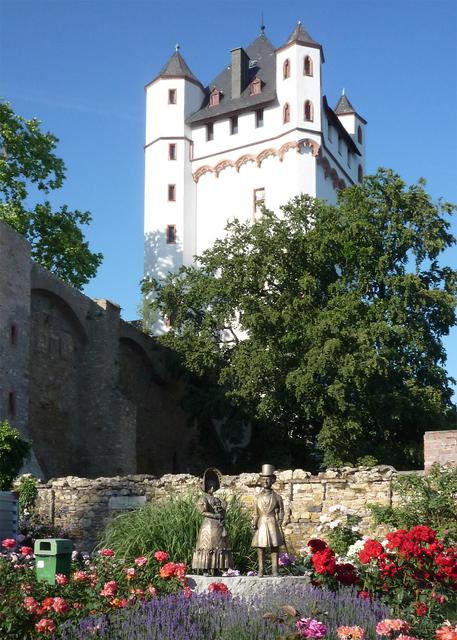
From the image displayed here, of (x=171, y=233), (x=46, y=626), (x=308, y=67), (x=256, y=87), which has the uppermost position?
(x=308, y=67)

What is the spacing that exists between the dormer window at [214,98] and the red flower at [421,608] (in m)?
35.8

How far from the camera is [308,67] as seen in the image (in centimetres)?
4016

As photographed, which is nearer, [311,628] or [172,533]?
[311,628]

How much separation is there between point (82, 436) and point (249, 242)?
7311 mm

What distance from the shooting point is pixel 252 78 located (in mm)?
42969

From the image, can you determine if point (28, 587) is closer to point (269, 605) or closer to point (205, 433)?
point (269, 605)

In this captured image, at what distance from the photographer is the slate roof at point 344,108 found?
157 feet

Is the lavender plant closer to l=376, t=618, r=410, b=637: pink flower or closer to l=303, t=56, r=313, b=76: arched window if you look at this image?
l=376, t=618, r=410, b=637: pink flower

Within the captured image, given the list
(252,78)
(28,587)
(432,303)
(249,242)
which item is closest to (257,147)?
(252,78)

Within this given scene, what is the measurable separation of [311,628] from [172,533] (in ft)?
17.8

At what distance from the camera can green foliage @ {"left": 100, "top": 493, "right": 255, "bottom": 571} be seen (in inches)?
483

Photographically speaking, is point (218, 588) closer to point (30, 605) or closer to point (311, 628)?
point (30, 605)

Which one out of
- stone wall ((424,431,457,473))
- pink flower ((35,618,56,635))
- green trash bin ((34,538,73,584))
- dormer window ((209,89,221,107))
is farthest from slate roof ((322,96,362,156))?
pink flower ((35,618,56,635))

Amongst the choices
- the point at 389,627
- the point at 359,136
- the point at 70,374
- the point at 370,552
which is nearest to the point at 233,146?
the point at 359,136
